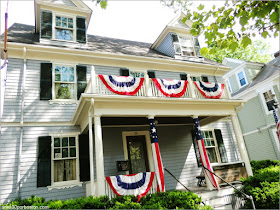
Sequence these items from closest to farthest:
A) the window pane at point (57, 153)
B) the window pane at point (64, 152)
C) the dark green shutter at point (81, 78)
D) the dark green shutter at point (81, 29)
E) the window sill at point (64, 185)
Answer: the window sill at point (64, 185)
the window pane at point (57, 153)
the window pane at point (64, 152)
the dark green shutter at point (81, 78)
the dark green shutter at point (81, 29)

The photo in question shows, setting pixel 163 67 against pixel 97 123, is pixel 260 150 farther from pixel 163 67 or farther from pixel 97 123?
pixel 97 123

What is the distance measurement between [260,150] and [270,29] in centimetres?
1425

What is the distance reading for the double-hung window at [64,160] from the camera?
25.8ft

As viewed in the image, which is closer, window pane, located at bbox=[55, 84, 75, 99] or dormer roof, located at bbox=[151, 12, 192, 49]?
window pane, located at bbox=[55, 84, 75, 99]

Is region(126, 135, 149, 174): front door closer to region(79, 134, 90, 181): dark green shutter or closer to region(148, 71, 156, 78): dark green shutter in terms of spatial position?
region(79, 134, 90, 181): dark green shutter

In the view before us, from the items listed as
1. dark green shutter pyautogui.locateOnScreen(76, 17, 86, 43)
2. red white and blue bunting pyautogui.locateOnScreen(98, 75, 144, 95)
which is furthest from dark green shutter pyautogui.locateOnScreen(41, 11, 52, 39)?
red white and blue bunting pyautogui.locateOnScreen(98, 75, 144, 95)

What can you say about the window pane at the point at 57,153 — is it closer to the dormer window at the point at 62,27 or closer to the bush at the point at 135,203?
the bush at the point at 135,203

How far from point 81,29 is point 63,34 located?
3.03 ft

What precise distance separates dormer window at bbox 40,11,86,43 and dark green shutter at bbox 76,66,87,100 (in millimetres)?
1607

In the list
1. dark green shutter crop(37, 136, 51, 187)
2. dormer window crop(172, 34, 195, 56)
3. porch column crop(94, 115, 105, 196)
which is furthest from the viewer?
dormer window crop(172, 34, 195, 56)

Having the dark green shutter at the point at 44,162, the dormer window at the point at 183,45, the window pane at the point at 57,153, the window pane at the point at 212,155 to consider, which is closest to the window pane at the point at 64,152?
the window pane at the point at 57,153

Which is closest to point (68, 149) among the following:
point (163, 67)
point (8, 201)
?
point (8, 201)

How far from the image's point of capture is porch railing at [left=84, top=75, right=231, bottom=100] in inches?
273

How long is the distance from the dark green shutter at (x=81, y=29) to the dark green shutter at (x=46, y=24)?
1277mm
